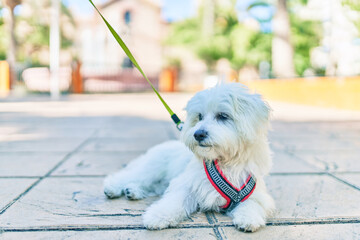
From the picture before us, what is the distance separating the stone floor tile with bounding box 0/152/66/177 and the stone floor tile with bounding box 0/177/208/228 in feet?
1.69

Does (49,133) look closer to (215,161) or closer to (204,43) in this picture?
(215,161)

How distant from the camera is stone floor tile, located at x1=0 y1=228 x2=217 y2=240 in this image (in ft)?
7.33

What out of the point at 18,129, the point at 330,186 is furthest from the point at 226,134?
the point at 18,129

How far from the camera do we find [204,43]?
32.1 metres

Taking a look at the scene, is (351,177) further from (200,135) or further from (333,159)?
(200,135)

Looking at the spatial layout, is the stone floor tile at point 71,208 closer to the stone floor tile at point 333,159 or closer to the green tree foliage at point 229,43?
the stone floor tile at point 333,159

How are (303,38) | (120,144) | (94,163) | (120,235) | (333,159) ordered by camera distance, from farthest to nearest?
1. (303,38)
2. (120,144)
3. (333,159)
4. (94,163)
5. (120,235)

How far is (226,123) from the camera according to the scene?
2.68 meters

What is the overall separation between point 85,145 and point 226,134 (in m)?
3.52

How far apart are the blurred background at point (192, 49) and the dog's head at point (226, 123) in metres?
4.71

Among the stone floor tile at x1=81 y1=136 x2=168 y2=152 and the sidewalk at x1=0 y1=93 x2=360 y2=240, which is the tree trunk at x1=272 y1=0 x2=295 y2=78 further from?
the stone floor tile at x1=81 y1=136 x2=168 y2=152

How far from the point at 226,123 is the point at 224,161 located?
0.30 metres

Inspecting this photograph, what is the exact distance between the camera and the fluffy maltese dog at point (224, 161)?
8.36ft

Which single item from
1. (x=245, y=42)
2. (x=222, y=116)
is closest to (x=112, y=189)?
(x=222, y=116)
